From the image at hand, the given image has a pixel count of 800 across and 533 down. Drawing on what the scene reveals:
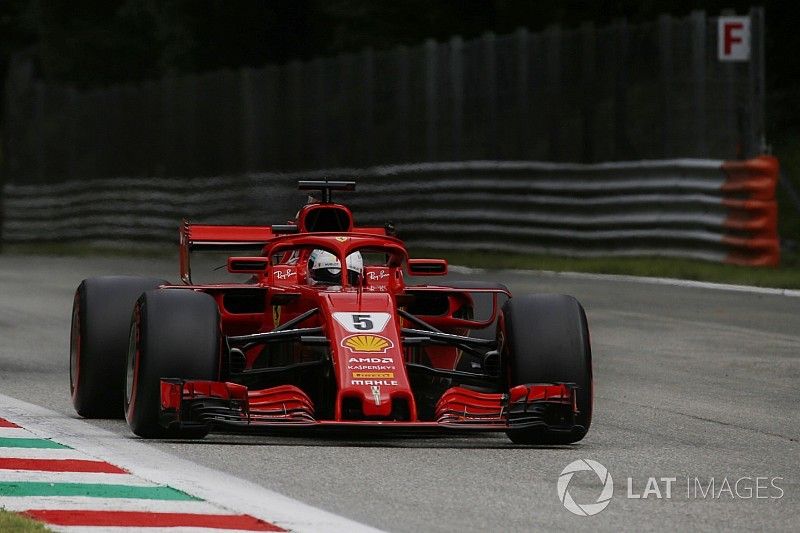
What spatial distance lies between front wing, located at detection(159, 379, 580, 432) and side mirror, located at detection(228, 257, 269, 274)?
904mm

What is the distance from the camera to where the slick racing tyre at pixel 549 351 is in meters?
9.45

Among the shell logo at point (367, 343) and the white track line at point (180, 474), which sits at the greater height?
the shell logo at point (367, 343)

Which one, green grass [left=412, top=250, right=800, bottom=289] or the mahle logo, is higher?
the mahle logo

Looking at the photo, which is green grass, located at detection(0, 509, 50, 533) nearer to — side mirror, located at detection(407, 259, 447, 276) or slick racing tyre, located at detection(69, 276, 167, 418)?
slick racing tyre, located at detection(69, 276, 167, 418)

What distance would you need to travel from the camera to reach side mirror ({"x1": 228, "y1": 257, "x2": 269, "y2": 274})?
10.2 meters

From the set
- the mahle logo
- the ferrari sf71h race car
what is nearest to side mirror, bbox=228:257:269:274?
the ferrari sf71h race car

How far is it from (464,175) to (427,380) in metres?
16.0

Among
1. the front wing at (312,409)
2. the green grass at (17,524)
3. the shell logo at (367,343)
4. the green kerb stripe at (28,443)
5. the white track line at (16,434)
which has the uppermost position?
the shell logo at (367,343)

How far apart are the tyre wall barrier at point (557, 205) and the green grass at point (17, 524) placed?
15.4m

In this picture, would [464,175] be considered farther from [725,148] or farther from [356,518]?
[356,518]

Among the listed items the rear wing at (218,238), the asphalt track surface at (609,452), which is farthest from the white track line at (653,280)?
the rear wing at (218,238)

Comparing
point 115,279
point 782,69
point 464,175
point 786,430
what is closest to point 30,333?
point 115,279

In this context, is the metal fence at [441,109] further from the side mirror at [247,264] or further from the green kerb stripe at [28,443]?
the green kerb stripe at [28,443]

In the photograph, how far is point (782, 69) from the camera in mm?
31594
